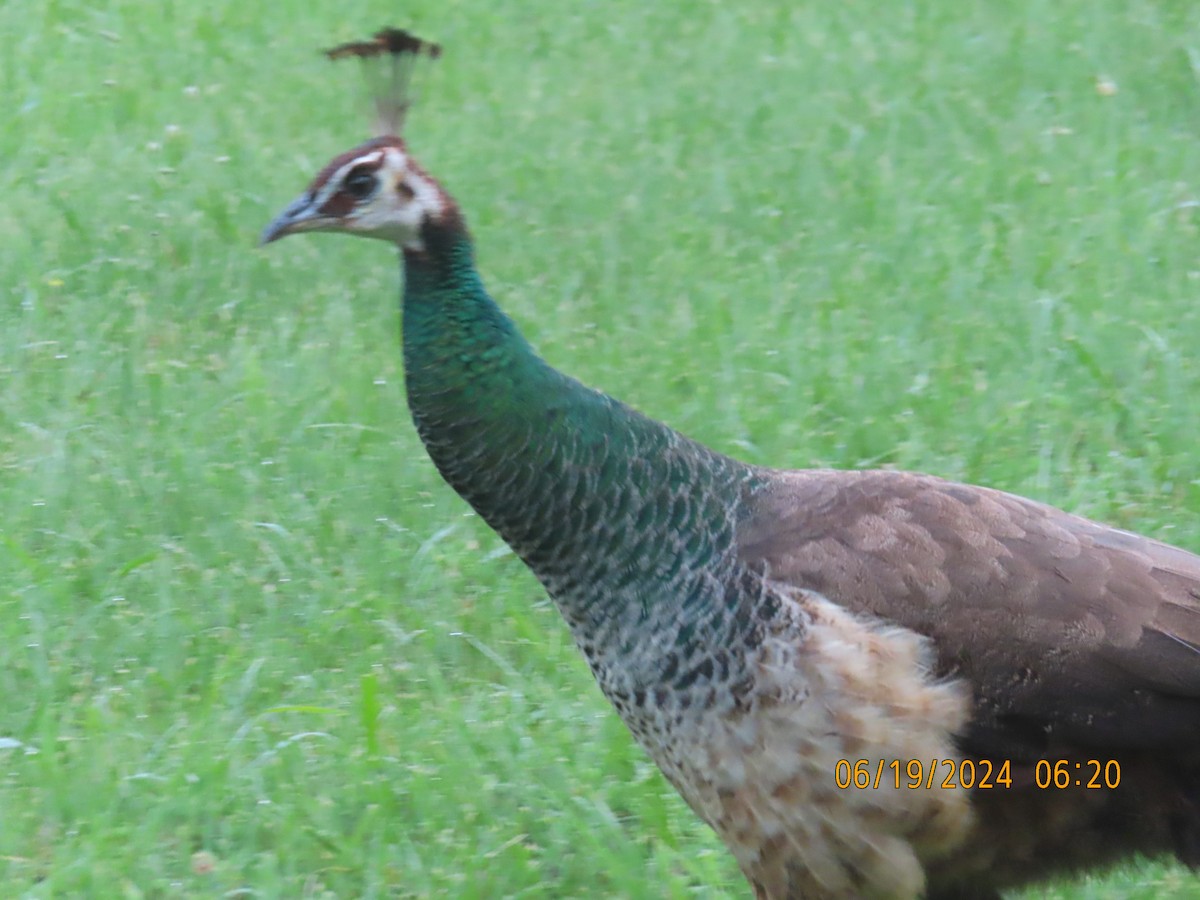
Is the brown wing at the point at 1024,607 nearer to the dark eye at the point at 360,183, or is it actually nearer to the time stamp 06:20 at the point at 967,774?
the time stamp 06:20 at the point at 967,774

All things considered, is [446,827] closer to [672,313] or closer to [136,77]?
[672,313]

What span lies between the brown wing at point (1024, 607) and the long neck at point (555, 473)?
16 centimetres

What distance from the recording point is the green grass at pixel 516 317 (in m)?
3.90

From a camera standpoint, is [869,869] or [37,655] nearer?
[869,869]

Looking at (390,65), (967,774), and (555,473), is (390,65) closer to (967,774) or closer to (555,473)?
(555,473)

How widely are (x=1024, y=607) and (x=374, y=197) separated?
1.55 meters

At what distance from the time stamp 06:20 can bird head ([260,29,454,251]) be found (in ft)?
4.52

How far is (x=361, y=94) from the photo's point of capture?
3.91 meters

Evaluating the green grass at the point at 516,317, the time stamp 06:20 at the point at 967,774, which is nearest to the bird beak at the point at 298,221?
the green grass at the point at 516,317

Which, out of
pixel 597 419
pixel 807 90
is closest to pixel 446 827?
pixel 597 419

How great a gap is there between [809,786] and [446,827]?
3.47 feet

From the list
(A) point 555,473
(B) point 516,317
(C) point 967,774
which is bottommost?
(C) point 967,774

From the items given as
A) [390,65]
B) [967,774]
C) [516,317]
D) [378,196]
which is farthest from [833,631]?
[516,317]

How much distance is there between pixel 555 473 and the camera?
338 cm
